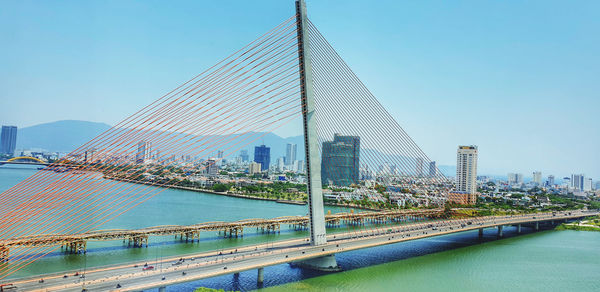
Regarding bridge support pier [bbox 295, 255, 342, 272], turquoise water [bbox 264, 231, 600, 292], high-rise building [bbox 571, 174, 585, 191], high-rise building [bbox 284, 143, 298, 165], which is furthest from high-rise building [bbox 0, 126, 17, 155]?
high-rise building [bbox 571, 174, 585, 191]

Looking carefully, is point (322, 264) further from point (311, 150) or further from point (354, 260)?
point (311, 150)

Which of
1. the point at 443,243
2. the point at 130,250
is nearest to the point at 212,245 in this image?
the point at 130,250

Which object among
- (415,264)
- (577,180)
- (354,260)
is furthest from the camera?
(577,180)

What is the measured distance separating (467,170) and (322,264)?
2215 inches

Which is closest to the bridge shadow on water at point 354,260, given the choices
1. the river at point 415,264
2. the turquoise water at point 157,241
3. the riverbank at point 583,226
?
the river at point 415,264

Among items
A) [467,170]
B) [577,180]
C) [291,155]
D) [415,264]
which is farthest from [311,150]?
[291,155]

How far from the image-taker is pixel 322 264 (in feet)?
51.5

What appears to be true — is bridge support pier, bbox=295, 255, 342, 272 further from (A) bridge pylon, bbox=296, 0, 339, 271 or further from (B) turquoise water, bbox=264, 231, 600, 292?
(B) turquoise water, bbox=264, 231, 600, 292

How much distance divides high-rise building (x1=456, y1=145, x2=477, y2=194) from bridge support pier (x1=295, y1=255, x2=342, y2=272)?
54.2 metres

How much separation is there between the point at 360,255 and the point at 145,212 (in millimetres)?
19550

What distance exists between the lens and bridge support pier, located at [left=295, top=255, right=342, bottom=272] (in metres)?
15.7

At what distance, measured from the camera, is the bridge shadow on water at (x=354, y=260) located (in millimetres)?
13562

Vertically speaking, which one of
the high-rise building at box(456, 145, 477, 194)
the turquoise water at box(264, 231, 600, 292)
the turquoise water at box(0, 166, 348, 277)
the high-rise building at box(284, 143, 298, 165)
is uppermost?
the high-rise building at box(284, 143, 298, 165)

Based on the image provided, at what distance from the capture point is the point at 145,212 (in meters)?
30.8
